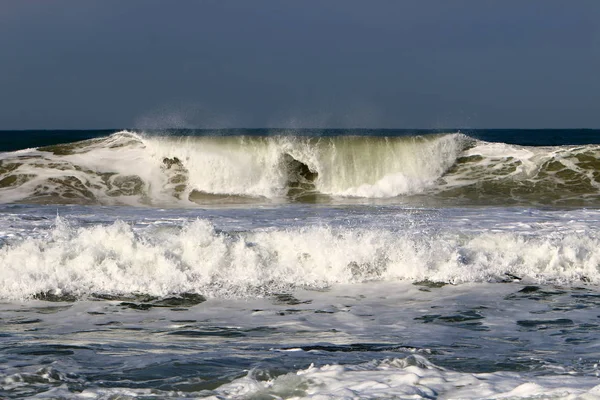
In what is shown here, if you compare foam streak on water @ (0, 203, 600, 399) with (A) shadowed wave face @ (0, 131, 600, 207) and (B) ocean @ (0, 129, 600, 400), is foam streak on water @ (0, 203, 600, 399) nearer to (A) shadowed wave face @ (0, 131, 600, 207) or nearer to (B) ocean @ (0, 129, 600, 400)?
(B) ocean @ (0, 129, 600, 400)

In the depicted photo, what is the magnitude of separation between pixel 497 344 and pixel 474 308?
1360 mm

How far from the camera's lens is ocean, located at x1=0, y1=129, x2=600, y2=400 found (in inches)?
174

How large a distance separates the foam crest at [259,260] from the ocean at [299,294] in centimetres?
2

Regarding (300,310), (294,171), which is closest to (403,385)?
(300,310)

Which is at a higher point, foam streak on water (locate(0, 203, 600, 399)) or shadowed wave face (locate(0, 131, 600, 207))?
shadowed wave face (locate(0, 131, 600, 207))

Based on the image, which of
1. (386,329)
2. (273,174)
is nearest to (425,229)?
(386,329)

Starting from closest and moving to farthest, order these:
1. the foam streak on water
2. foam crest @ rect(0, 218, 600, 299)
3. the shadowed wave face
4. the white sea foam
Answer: the white sea foam < the foam streak on water < foam crest @ rect(0, 218, 600, 299) < the shadowed wave face

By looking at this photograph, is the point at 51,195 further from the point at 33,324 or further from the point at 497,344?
the point at 497,344

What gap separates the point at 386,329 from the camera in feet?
19.5

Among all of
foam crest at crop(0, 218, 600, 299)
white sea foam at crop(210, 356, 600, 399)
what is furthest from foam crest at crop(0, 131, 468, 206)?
white sea foam at crop(210, 356, 600, 399)

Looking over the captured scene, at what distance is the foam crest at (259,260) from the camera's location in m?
7.75

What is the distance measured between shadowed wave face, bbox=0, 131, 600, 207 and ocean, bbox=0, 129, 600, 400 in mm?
197

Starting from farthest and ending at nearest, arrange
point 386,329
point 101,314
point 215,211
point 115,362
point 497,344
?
point 215,211, point 101,314, point 386,329, point 497,344, point 115,362

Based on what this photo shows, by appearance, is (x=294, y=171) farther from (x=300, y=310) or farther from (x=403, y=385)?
(x=403, y=385)
